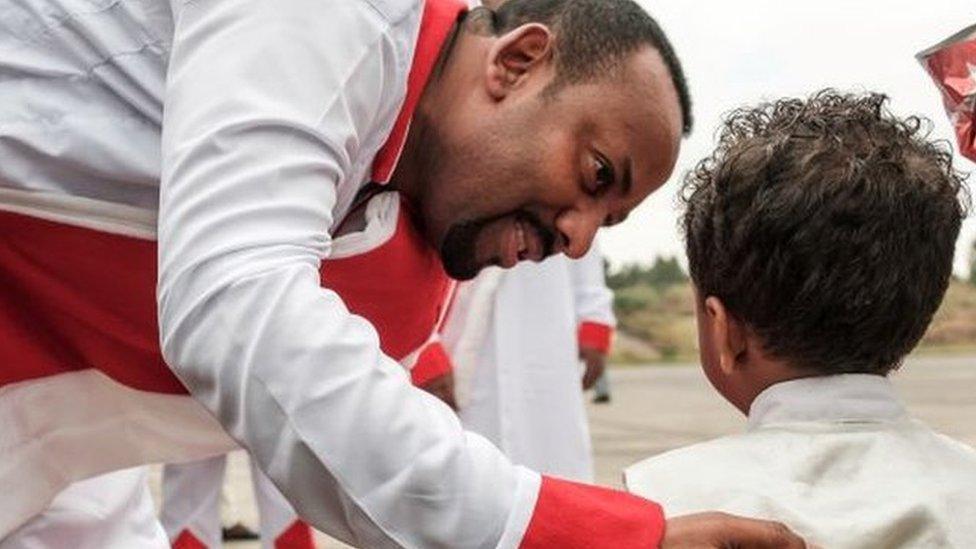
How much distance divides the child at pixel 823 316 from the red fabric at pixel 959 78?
0.12 feet

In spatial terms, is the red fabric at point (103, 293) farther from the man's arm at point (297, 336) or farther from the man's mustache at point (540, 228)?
the man's arm at point (297, 336)

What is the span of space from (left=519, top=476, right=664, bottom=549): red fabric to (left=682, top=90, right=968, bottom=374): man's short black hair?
36 cm

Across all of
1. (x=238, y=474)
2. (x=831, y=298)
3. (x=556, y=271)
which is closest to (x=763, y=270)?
(x=831, y=298)

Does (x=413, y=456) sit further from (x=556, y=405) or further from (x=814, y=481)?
(x=556, y=405)

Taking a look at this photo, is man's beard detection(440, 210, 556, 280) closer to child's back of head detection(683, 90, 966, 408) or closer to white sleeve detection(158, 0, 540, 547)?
child's back of head detection(683, 90, 966, 408)

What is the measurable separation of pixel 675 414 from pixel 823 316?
35.8ft

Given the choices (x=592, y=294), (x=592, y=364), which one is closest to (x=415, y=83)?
(x=592, y=294)

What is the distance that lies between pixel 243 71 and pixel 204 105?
43mm

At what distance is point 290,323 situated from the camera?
5.31 feet

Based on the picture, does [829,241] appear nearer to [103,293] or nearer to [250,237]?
[250,237]

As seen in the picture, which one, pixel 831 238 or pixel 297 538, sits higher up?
pixel 831 238

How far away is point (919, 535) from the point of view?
183 cm

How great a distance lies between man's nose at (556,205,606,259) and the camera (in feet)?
6.57

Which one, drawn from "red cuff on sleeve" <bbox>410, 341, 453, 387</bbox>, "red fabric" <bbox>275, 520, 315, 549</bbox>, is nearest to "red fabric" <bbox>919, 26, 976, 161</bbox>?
"red cuff on sleeve" <bbox>410, 341, 453, 387</bbox>
